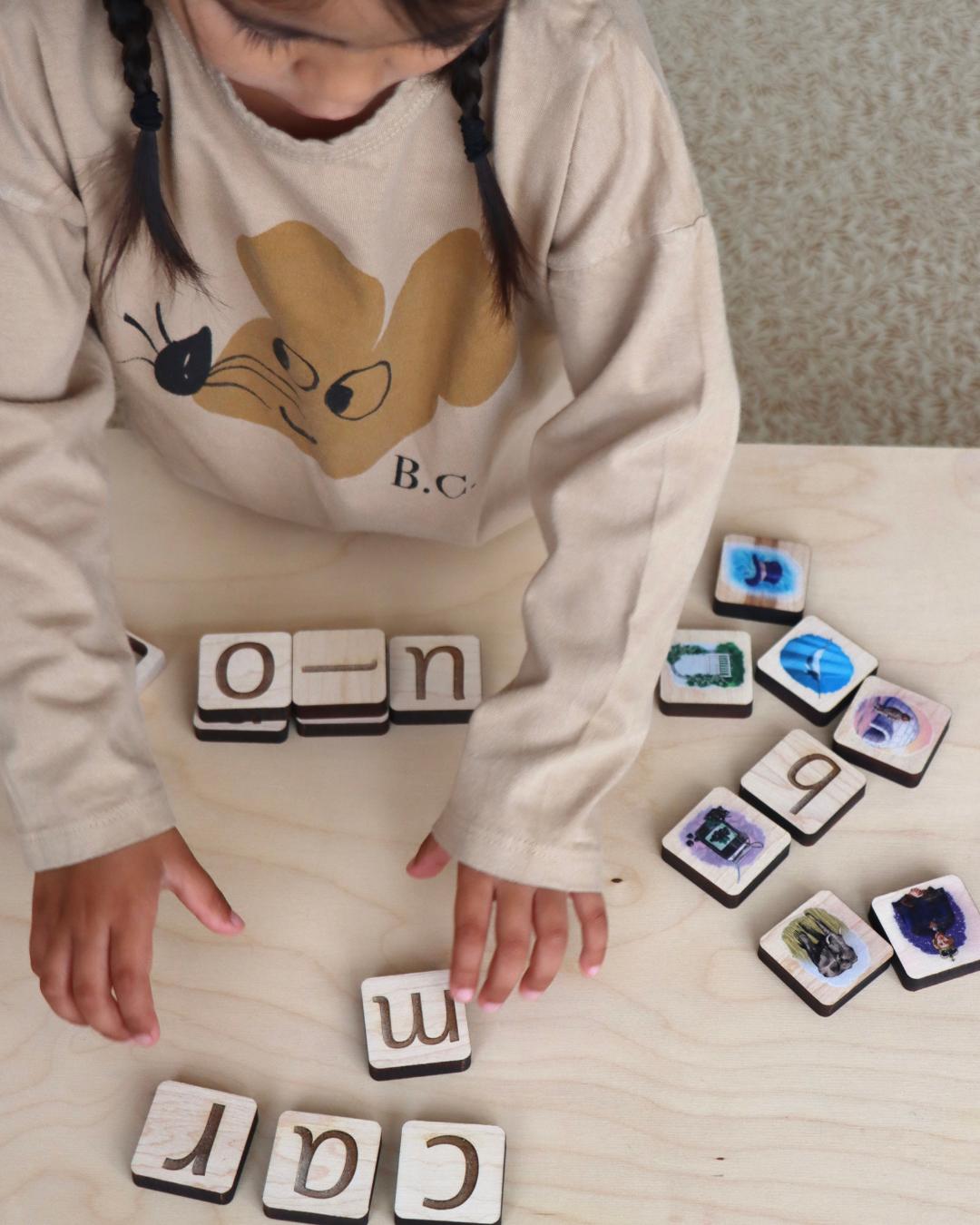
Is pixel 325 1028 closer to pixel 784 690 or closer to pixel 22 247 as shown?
pixel 784 690

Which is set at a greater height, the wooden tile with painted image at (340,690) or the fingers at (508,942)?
the wooden tile with painted image at (340,690)

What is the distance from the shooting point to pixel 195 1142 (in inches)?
24.3

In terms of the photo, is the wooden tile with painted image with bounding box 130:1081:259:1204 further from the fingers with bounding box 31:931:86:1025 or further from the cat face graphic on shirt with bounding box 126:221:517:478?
the cat face graphic on shirt with bounding box 126:221:517:478

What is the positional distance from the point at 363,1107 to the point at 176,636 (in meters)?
0.32

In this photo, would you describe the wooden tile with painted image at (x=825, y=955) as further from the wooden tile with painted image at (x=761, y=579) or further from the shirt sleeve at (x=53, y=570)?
the shirt sleeve at (x=53, y=570)

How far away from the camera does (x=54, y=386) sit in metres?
0.76

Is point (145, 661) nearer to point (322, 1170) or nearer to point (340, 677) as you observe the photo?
point (340, 677)

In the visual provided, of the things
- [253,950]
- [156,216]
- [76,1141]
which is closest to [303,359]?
[156,216]

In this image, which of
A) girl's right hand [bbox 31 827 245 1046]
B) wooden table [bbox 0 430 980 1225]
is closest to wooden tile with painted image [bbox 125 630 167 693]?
wooden table [bbox 0 430 980 1225]

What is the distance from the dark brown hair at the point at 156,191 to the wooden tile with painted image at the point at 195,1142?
1.48 feet

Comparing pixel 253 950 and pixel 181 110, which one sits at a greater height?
pixel 181 110

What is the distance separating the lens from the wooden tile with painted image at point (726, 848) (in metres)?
0.70

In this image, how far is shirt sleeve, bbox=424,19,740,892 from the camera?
2.23 feet

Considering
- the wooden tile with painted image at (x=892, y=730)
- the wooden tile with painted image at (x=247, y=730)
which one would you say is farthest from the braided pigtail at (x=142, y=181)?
the wooden tile with painted image at (x=892, y=730)
